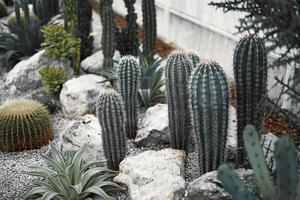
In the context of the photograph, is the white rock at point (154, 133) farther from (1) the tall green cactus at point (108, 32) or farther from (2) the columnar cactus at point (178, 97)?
(1) the tall green cactus at point (108, 32)

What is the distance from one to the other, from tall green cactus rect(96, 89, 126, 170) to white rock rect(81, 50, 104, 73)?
2.17m

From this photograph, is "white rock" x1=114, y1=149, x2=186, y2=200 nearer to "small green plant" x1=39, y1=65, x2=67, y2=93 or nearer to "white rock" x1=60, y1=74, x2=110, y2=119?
"white rock" x1=60, y1=74, x2=110, y2=119

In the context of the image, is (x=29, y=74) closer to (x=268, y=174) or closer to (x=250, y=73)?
(x=250, y=73)

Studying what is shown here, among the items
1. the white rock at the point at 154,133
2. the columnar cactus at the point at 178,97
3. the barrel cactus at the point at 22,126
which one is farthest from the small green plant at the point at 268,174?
the barrel cactus at the point at 22,126

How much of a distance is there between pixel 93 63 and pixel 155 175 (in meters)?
2.88

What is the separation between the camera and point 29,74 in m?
6.07

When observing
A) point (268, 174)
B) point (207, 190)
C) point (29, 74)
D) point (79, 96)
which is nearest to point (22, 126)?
point (79, 96)

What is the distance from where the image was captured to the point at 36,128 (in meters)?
4.58

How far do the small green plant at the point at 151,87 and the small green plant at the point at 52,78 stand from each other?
1051 millimetres

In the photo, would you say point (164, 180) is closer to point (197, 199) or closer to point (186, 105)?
point (197, 199)

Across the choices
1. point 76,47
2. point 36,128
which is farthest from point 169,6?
point 36,128

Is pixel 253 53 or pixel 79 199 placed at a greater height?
pixel 253 53

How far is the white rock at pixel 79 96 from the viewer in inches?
204

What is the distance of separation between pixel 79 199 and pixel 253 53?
164cm
